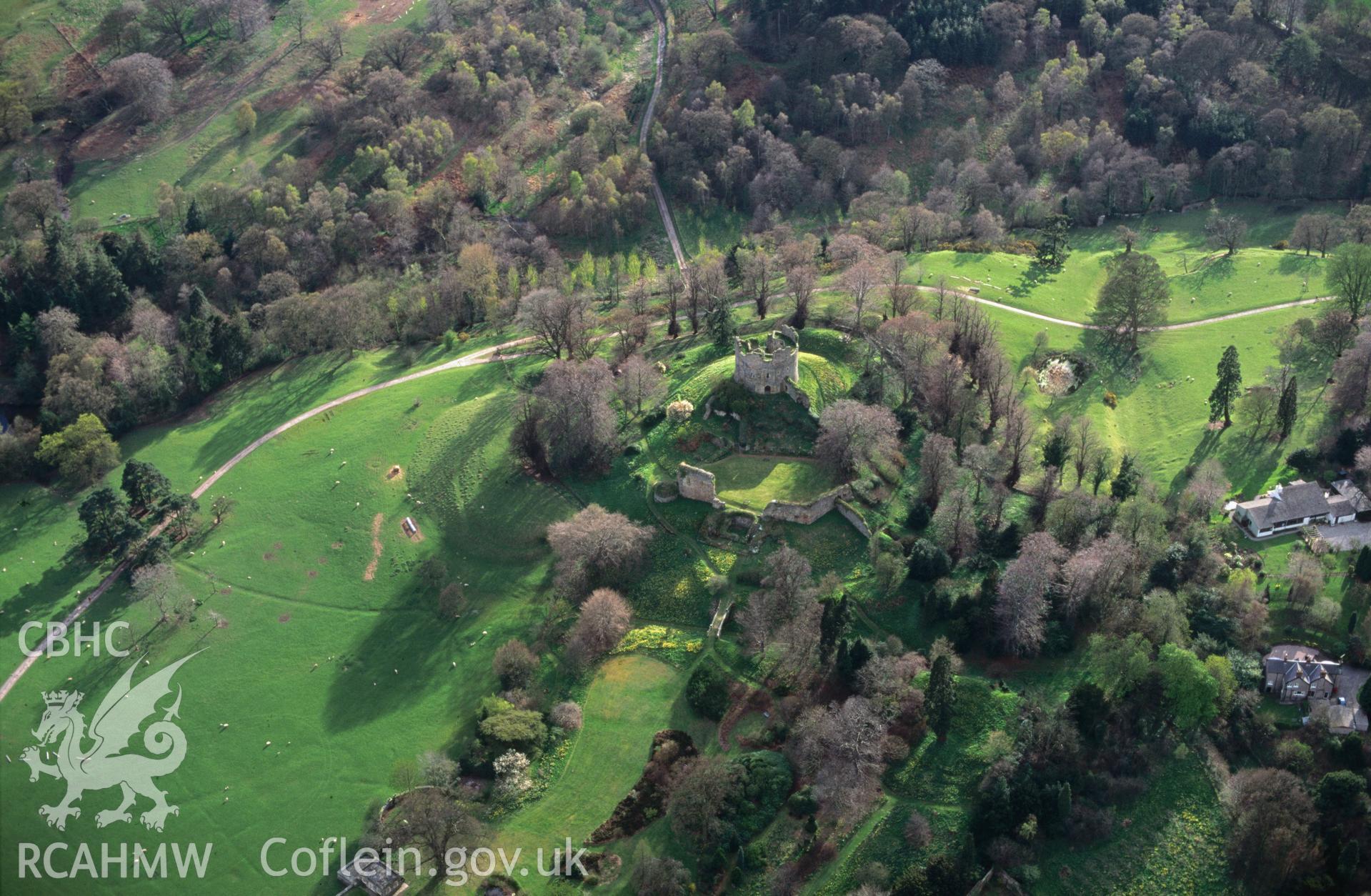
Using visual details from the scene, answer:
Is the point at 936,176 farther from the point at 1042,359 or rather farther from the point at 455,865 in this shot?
the point at 455,865

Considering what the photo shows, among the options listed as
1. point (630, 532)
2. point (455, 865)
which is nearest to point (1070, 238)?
point (630, 532)

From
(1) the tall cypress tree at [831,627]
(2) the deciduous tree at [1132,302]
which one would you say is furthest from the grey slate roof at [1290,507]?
(1) the tall cypress tree at [831,627]

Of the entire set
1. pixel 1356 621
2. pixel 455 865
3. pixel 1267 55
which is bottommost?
pixel 455 865

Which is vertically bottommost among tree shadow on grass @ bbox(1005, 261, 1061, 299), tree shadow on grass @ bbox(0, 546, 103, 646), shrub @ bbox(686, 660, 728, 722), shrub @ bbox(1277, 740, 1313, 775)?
tree shadow on grass @ bbox(0, 546, 103, 646)

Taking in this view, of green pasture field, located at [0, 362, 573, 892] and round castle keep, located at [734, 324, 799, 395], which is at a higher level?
round castle keep, located at [734, 324, 799, 395]

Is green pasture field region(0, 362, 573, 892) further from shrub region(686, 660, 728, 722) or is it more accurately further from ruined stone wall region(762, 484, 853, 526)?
ruined stone wall region(762, 484, 853, 526)

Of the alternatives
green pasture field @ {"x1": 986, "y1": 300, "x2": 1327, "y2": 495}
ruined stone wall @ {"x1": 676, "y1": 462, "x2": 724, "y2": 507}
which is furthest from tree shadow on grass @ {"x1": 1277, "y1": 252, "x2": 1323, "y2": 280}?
ruined stone wall @ {"x1": 676, "y1": 462, "x2": 724, "y2": 507}
